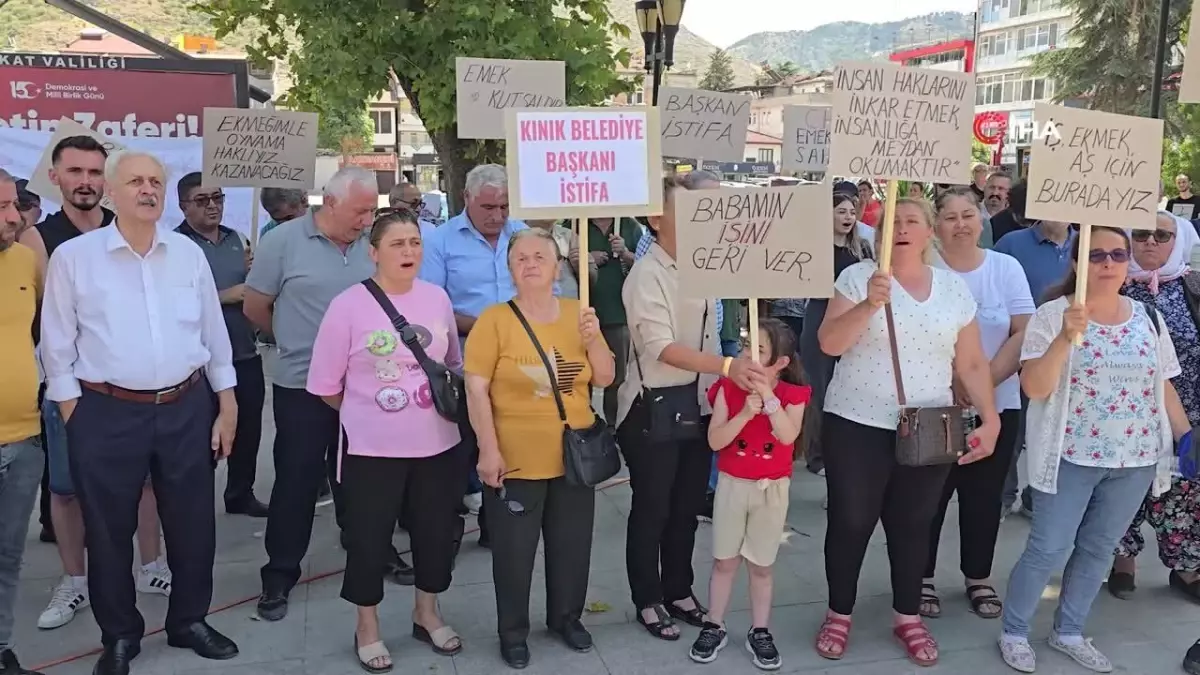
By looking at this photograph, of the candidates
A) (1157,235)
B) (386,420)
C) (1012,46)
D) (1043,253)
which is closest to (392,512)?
(386,420)

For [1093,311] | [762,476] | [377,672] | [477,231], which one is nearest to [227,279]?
[477,231]

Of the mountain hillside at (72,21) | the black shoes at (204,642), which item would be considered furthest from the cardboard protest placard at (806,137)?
the mountain hillside at (72,21)

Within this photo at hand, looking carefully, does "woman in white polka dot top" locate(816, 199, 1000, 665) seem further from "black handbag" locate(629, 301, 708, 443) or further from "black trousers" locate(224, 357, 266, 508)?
"black trousers" locate(224, 357, 266, 508)

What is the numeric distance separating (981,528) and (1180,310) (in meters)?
1.27

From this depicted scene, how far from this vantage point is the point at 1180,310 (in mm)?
4004

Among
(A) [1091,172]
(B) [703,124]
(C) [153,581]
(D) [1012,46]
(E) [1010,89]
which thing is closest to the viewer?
(A) [1091,172]

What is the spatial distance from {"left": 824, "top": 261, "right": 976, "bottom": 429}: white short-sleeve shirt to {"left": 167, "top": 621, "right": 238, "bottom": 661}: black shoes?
262cm

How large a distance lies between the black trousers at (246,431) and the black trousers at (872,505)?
125 inches

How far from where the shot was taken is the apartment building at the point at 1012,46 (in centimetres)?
7219

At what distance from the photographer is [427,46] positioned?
→ 10328mm

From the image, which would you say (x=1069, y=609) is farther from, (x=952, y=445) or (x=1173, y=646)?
(x=952, y=445)

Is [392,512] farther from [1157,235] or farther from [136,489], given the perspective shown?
[1157,235]

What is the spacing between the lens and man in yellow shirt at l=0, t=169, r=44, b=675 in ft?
10.7

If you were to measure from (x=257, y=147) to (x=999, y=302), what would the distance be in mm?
4062
